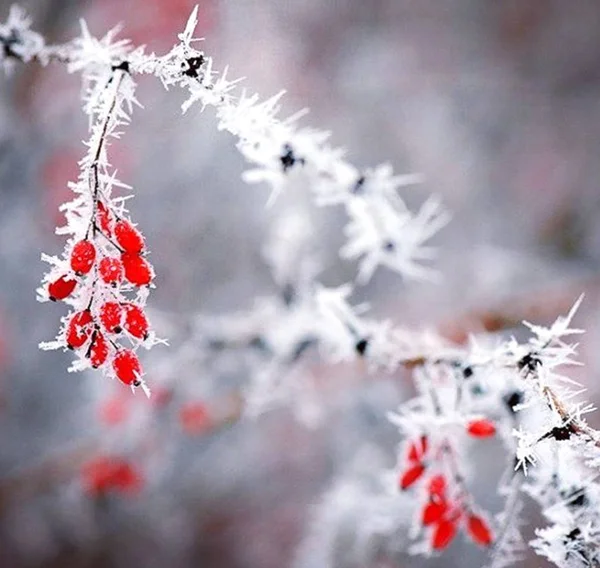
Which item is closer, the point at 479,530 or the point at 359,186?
the point at 479,530

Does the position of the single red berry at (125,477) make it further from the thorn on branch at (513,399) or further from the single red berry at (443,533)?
the thorn on branch at (513,399)

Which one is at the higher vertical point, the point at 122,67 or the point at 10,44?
the point at 10,44

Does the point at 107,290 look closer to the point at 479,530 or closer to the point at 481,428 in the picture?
the point at 481,428

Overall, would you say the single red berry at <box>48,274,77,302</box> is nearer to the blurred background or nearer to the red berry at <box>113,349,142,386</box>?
the red berry at <box>113,349,142,386</box>

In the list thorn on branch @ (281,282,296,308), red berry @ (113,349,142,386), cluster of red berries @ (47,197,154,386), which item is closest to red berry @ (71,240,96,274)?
cluster of red berries @ (47,197,154,386)

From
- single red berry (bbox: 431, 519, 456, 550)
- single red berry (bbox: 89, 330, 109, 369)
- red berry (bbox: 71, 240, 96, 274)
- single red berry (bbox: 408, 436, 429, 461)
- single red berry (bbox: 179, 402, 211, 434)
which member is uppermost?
single red berry (bbox: 179, 402, 211, 434)

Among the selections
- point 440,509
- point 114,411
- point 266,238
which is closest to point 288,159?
point 440,509

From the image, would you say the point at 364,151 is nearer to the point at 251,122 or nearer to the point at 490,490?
the point at 490,490
